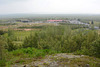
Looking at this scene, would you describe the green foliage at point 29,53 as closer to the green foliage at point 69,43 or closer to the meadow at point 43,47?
the meadow at point 43,47

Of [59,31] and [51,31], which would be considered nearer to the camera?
[51,31]

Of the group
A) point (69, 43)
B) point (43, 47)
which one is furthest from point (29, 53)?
point (69, 43)

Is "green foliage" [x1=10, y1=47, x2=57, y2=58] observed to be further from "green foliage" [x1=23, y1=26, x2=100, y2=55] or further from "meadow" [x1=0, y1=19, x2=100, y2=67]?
"green foliage" [x1=23, y1=26, x2=100, y2=55]

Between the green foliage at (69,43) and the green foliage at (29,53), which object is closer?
the green foliage at (29,53)

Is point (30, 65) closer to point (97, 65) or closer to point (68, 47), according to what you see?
point (97, 65)

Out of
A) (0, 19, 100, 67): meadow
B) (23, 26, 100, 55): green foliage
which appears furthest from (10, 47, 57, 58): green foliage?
(23, 26, 100, 55): green foliage

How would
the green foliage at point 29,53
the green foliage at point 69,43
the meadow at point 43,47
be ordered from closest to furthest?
the meadow at point 43,47 → the green foliage at point 29,53 → the green foliage at point 69,43

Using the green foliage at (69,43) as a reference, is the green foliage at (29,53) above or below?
above

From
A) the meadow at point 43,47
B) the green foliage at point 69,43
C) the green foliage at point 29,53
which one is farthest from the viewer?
the green foliage at point 69,43

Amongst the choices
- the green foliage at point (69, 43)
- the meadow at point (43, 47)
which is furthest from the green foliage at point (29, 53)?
the green foliage at point (69, 43)

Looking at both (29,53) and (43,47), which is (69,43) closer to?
(43,47)

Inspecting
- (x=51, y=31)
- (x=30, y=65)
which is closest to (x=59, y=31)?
(x=51, y=31)
